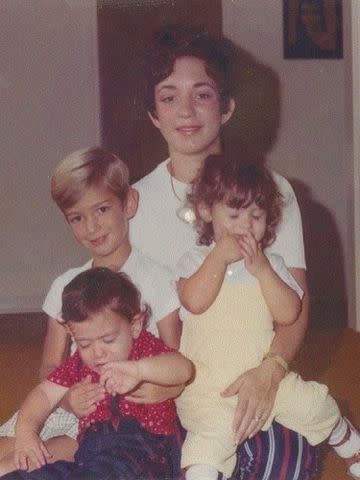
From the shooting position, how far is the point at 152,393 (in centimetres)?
84

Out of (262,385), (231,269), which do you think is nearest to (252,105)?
(231,269)

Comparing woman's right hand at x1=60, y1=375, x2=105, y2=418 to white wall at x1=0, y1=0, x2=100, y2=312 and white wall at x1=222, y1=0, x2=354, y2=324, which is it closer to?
white wall at x1=0, y1=0, x2=100, y2=312

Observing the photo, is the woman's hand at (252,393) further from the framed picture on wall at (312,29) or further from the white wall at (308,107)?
the framed picture on wall at (312,29)

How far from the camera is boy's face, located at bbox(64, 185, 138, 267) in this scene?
2.75 feet

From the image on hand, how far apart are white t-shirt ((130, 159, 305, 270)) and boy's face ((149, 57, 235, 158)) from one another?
4 cm

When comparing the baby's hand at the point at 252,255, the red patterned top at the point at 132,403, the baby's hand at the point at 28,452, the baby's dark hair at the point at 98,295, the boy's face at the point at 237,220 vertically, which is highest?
the boy's face at the point at 237,220

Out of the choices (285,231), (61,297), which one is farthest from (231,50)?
(61,297)

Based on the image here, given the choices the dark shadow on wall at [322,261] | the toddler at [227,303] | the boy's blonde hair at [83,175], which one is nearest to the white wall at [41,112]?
the boy's blonde hair at [83,175]

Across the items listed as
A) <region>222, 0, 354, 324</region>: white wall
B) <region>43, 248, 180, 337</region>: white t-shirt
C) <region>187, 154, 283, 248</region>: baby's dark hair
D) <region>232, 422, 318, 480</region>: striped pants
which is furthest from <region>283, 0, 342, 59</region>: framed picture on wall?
<region>232, 422, 318, 480</region>: striped pants

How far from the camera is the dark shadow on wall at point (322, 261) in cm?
90

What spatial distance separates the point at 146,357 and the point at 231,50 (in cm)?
29

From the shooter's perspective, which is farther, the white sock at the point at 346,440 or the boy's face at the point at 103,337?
the white sock at the point at 346,440

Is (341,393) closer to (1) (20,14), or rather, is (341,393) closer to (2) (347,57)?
(2) (347,57)

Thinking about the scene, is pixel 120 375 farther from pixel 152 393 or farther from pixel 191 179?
pixel 191 179
